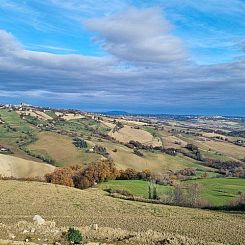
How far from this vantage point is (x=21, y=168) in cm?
12769

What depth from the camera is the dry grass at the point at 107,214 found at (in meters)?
38.1

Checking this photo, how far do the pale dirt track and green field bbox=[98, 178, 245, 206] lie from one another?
86.2ft

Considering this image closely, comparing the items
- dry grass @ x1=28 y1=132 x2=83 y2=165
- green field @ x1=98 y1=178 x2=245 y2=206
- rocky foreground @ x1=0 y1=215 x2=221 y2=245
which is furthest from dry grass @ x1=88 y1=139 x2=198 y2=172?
rocky foreground @ x1=0 y1=215 x2=221 y2=245

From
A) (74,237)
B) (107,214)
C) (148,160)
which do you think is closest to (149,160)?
(148,160)

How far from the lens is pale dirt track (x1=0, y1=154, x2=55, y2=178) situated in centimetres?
12256

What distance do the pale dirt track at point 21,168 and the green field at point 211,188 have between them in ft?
86.2

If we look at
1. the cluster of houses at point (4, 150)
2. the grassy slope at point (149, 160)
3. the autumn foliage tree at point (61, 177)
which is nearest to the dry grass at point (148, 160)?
the grassy slope at point (149, 160)

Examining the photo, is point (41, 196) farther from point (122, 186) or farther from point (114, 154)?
point (114, 154)

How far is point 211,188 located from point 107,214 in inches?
2195

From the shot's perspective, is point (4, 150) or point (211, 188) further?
point (4, 150)

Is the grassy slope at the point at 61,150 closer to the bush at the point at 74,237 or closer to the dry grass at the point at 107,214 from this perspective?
the dry grass at the point at 107,214

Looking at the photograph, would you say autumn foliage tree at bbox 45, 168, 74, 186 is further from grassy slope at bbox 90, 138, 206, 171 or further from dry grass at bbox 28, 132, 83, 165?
dry grass at bbox 28, 132, 83, 165

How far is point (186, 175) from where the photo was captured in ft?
449

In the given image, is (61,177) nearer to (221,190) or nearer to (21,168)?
(21,168)
